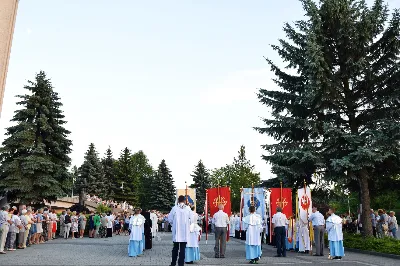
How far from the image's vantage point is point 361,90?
77.0 ft

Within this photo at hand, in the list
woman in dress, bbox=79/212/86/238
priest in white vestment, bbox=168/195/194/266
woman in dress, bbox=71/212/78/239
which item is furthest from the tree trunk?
woman in dress, bbox=79/212/86/238

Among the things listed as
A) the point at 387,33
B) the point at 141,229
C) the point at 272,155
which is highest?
the point at 387,33

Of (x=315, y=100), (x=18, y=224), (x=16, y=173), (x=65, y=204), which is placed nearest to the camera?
(x=18, y=224)

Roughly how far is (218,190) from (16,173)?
22.2 metres

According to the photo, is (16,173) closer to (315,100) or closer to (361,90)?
(315,100)

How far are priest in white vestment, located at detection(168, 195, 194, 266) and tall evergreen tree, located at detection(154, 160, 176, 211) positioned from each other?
213 ft

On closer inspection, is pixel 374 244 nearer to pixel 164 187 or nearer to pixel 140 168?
pixel 164 187

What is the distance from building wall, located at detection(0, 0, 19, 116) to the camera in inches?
402

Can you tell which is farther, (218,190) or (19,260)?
(218,190)

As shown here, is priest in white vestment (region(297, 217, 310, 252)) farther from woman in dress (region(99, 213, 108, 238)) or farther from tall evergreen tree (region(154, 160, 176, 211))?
tall evergreen tree (region(154, 160, 176, 211))

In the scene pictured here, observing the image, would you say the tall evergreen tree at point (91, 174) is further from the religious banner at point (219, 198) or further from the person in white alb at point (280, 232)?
the person in white alb at point (280, 232)

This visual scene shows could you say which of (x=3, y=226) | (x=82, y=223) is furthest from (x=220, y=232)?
(x=82, y=223)

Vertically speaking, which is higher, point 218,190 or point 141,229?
point 218,190

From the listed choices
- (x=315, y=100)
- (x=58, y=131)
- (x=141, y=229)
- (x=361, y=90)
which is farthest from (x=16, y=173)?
(x=361, y=90)
